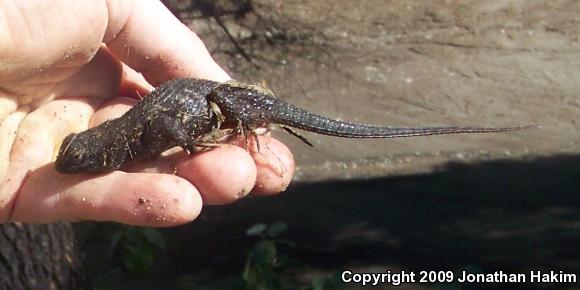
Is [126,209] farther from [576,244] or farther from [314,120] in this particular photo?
[576,244]

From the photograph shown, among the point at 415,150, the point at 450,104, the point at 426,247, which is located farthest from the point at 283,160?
the point at 450,104

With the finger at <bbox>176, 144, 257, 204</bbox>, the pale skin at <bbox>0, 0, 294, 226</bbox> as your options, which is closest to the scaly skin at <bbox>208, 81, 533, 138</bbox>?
the pale skin at <bbox>0, 0, 294, 226</bbox>

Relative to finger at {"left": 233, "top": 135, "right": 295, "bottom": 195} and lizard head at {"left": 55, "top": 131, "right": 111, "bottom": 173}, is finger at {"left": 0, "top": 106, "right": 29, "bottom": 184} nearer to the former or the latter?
lizard head at {"left": 55, "top": 131, "right": 111, "bottom": 173}

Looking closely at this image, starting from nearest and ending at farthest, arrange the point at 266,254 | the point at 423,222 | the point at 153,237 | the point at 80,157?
the point at 80,157 < the point at 266,254 < the point at 153,237 < the point at 423,222

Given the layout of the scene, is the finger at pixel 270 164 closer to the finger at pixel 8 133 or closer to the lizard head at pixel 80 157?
the lizard head at pixel 80 157

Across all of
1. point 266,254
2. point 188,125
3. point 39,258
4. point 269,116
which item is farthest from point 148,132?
point 266,254

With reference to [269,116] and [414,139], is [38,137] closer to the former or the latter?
[269,116]
